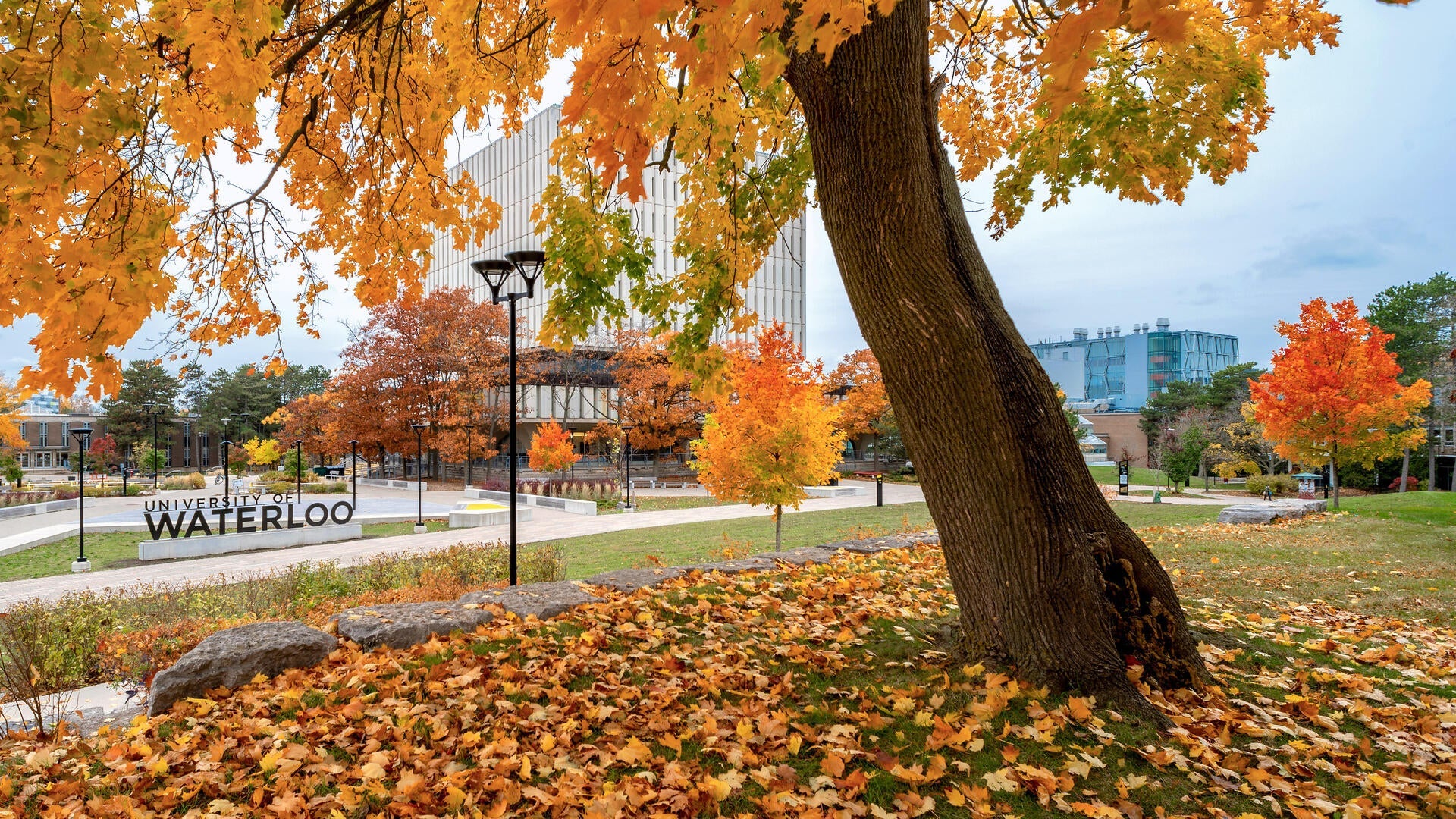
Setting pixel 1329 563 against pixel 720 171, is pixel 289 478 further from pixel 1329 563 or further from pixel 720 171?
pixel 1329 563

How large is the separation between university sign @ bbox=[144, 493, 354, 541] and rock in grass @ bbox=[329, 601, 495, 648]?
13.1 meters

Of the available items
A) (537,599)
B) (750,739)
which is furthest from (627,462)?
(750,739)

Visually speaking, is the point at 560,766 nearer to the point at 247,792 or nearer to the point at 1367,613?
the point at 247,792

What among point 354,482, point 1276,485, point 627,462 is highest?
point 627,462

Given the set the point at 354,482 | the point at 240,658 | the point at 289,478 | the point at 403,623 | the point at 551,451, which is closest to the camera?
the point at 240,658

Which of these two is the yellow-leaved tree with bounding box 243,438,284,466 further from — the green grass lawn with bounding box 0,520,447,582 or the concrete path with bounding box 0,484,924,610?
the concrete path with bounding box 0,484,924,610

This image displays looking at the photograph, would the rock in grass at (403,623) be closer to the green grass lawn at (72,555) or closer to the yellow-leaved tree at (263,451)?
the green grass lawn at (72,555)

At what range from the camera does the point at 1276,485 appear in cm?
2923

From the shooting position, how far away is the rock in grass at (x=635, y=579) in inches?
223

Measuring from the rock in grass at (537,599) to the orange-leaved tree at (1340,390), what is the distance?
19042mm

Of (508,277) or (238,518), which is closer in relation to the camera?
(508,277)

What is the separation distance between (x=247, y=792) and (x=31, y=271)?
2139 millimetres

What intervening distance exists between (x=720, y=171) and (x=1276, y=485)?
1294 inches

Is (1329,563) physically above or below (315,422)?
below
